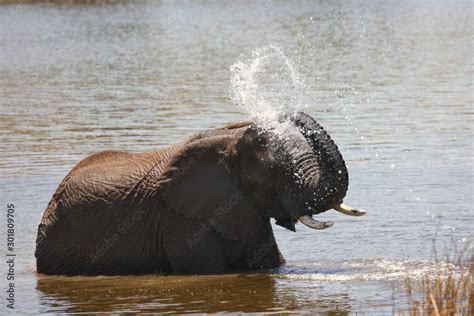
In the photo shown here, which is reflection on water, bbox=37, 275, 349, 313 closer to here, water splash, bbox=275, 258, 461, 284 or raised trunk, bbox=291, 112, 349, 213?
water splash, bbox=275, 258, 461, 284

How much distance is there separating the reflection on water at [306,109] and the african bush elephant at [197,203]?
0.87ft

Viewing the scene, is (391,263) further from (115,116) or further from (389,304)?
(115,116)

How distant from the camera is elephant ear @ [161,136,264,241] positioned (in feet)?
37.2

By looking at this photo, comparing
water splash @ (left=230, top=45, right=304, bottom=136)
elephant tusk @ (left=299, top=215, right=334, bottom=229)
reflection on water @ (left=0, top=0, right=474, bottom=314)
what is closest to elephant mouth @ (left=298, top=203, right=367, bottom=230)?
elephant tusk @ (left=299, top=215, right=334, bottom=229)

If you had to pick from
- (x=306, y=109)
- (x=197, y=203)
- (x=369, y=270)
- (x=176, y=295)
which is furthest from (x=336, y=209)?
(x=306, y=109)

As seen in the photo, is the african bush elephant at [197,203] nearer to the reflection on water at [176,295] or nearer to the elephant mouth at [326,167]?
the elephant mouth at [326,167]

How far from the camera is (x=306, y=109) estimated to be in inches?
880

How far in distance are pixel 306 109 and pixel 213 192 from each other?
11.1m

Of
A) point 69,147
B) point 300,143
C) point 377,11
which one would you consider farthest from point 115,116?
point 377,11

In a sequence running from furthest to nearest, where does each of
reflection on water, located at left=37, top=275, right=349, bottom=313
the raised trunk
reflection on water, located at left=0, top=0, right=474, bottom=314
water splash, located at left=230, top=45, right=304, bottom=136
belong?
1. water splash, located at left=230, top=45, right=304, bottom=136
2. reflection on water, located at left=0, top=0, right=474, bottom=314
3. the raised trunk
4. reflection on water, located at left=37, top=275, right=349, bottom=313

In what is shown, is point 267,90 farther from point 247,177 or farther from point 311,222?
point 311,222

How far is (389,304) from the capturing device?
998cm

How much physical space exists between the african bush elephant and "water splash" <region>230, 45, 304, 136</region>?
0.41ft

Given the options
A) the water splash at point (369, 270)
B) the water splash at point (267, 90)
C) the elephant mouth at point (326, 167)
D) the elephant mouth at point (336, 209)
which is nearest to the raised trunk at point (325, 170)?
the elephant mouth at point (326, 167)
